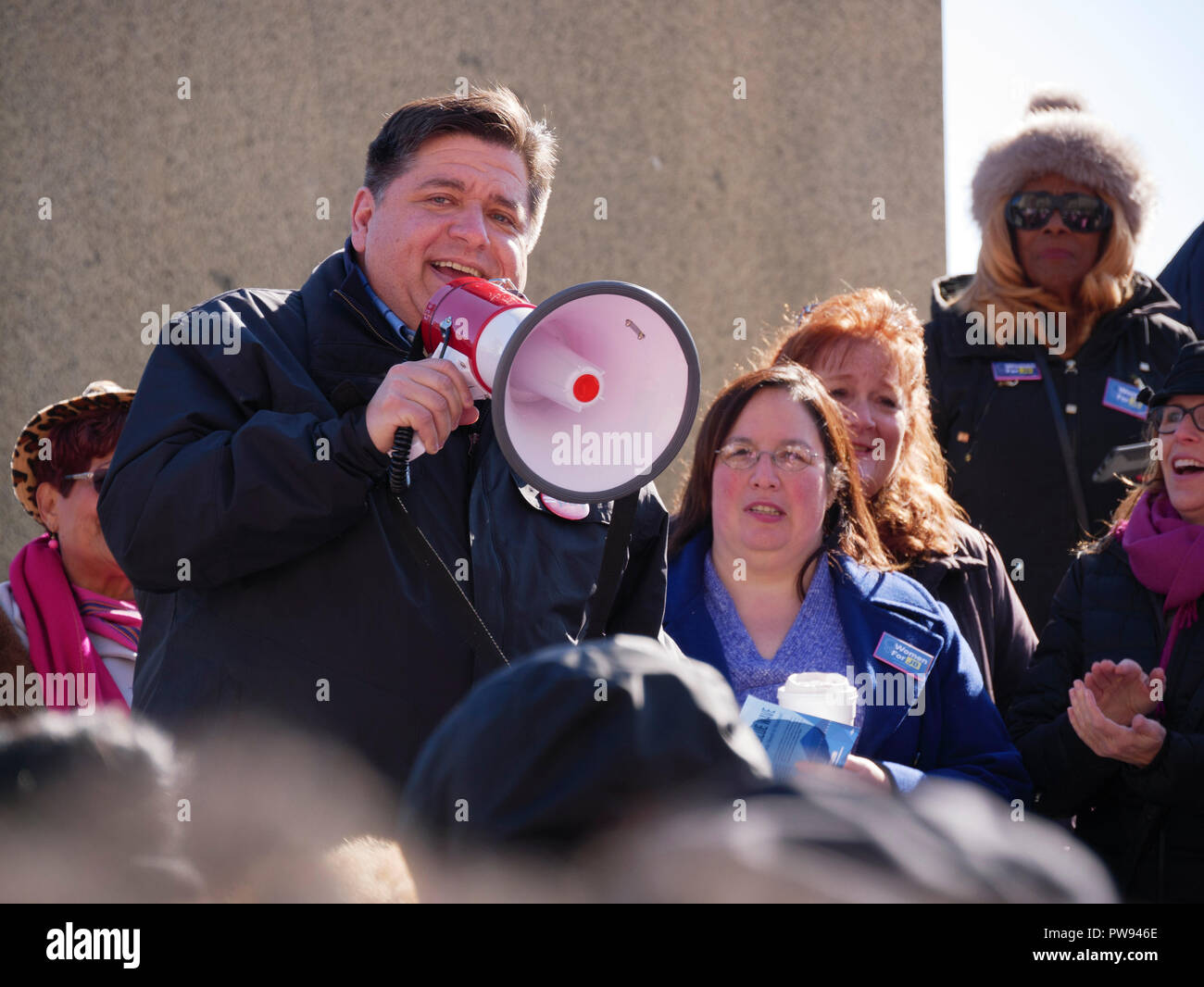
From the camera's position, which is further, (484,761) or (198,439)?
(198,439)

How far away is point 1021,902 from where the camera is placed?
2.25ft

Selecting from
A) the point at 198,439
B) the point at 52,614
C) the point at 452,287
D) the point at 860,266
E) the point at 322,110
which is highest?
the point at 322,110

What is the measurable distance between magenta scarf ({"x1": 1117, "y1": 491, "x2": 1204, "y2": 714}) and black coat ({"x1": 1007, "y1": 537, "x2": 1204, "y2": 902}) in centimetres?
3

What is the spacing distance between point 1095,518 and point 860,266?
2.85m

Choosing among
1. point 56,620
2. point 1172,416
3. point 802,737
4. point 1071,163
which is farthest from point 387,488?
point 1071,163

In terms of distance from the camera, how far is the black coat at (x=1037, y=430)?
3.88 m

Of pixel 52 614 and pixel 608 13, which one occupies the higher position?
pixel 608 13

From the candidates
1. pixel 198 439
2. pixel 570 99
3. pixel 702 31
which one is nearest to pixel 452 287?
pixel 198 439

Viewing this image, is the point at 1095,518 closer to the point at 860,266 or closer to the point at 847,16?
the point at 860,266

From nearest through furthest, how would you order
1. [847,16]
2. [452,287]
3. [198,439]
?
1. [198,439]
2. [452,287]
3. [847,16]

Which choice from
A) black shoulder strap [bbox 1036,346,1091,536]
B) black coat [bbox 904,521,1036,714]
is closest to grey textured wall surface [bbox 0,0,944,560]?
black shoulder strap [bbox 1036,346,1091,536]

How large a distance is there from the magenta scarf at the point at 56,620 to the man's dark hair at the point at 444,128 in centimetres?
136

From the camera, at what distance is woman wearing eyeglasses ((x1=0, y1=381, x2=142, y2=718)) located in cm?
308

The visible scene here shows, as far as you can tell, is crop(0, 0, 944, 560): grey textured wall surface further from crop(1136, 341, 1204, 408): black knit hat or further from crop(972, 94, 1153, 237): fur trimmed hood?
crop(1136, 341, 1204, 408): black knit hat
